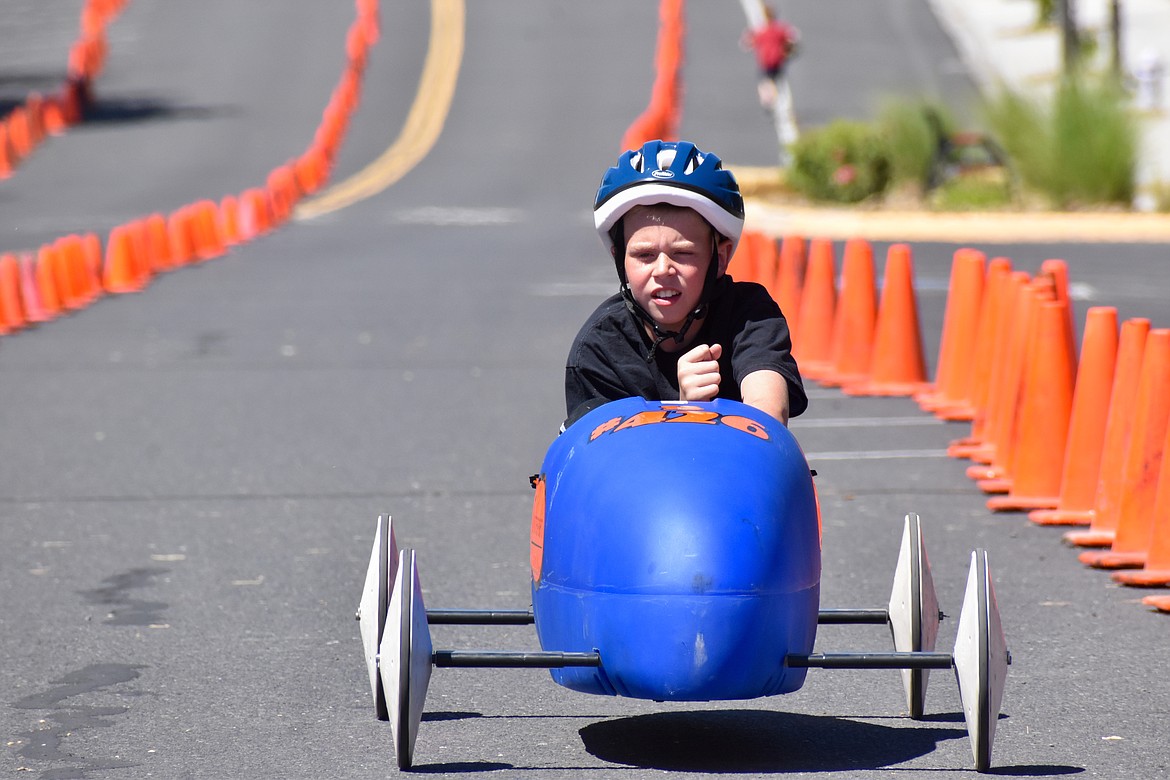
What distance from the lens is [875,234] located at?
2558 cm

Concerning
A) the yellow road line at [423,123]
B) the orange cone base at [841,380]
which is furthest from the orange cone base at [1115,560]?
the yellow road line at [423,123]

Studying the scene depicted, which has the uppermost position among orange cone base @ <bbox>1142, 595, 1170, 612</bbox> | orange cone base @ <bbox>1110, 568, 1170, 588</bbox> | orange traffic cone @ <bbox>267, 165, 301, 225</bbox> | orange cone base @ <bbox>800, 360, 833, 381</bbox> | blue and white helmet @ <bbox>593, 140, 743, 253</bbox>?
orange traffic cone @ <bbox>267, 165, 301, 225</bbox>

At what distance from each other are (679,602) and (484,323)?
41.3 feet

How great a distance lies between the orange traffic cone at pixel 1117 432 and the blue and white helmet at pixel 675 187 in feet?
11.0

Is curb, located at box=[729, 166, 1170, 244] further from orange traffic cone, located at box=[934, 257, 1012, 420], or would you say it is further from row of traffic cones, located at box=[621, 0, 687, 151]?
orange traffic cone, located at box=[934, 257, 1012, 420]

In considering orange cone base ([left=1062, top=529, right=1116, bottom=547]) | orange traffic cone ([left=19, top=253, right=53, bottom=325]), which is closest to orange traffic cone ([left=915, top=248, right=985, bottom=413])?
orange cone base ([left=1062, top=529, right=1116, bottom=547])

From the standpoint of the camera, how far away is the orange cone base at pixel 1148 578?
25.7 ft

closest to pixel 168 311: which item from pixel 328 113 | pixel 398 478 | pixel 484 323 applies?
pixel 484 323

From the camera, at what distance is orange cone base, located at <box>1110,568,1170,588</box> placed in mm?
7844

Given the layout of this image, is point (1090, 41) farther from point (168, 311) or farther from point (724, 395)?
point (724, 395)

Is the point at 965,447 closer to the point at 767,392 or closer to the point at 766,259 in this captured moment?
the point at 766,259

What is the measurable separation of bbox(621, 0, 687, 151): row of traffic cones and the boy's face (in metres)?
30.4

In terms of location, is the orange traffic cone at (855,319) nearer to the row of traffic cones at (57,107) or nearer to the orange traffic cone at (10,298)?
the orange traffic cone at (10,298)

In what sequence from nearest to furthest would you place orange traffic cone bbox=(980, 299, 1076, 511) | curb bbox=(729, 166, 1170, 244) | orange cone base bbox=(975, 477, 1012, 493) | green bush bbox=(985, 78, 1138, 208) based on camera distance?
1. orange traffic cone bbox=(980, 299, 1076, 511)
2. orange cone base bbox=(975, 477, 1012, 493)
3. curb bbox=(729, 166, 1170, 244)
4. green bush bbox=(985, 78, 1138, 208)
